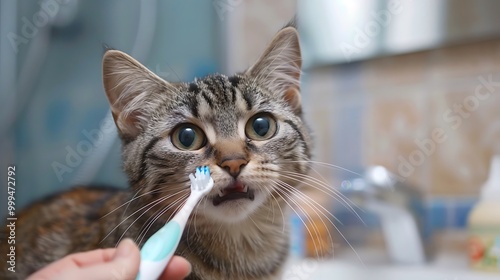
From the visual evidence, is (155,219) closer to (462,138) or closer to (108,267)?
(108,267)

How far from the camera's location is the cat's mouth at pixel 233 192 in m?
0.54

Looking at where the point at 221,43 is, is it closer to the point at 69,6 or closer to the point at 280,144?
Answer: the point at 69,6

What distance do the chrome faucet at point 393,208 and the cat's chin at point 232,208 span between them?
568mm

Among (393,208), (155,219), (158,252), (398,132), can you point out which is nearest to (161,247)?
(158,252)

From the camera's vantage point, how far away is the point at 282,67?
67 cm

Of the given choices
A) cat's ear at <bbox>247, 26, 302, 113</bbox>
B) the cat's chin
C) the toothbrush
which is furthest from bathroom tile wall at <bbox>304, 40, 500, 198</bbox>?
the toothbrush

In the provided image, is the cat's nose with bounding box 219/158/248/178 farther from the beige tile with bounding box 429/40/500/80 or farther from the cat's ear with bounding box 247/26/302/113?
the beige tile with bounding box 429/40/500/80

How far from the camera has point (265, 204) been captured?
622 mm

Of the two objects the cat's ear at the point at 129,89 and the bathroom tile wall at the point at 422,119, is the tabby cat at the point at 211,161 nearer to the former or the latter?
the cat's ear at the point at 129,89

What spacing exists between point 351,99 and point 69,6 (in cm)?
74

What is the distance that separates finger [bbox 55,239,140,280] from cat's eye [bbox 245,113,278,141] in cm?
24

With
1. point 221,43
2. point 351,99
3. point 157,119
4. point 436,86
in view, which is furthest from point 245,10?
point 157,119

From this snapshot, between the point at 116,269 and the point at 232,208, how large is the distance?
0.20 m

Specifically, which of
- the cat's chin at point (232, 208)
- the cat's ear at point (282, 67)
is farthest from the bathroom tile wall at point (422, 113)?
the cat's chin at point (232, 208)
